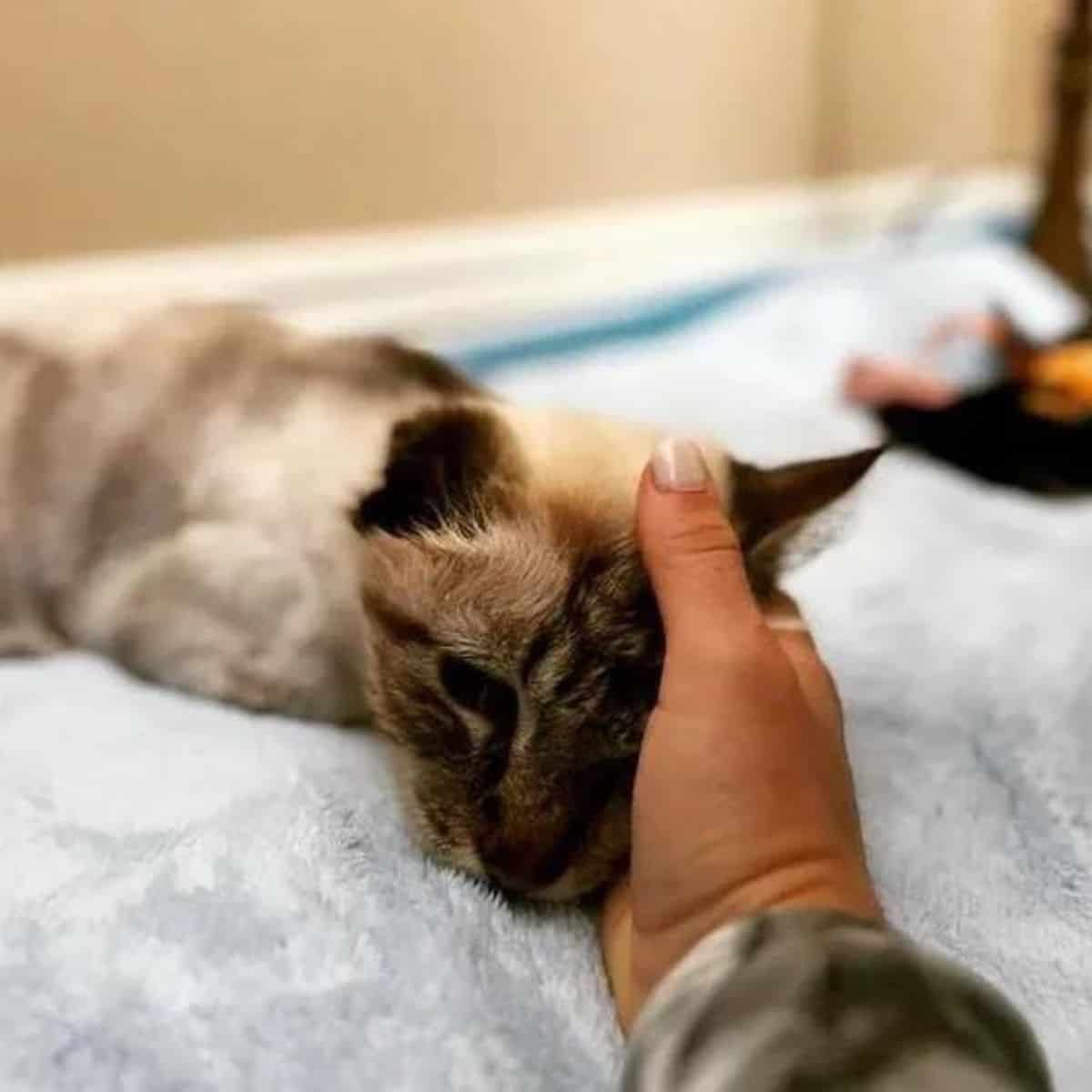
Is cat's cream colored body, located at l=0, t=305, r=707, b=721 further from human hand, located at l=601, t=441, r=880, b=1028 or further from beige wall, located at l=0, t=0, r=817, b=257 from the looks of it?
beige wall, located at l=0, t=0, r=817, b=257

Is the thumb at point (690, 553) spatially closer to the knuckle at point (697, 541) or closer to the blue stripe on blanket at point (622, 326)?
the knuckle at point (697, 541)

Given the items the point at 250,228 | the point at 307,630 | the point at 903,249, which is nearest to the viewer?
the point at 307,630

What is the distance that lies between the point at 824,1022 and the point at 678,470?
353 millimetres

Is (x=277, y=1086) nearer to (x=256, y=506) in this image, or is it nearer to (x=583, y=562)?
(x=583, y=562)

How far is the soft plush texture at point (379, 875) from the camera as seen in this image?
0.79m

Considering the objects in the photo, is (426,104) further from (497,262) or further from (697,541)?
(697,541)

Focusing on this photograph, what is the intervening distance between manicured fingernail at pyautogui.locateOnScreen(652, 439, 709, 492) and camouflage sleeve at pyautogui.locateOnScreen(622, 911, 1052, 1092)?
0.91ft

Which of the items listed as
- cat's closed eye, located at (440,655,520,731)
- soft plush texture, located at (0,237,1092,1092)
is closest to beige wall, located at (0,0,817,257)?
soft plush texture, located at (0,237,1092,1092)

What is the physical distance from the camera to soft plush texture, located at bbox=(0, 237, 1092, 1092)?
2.58 ft

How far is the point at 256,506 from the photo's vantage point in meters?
1.22

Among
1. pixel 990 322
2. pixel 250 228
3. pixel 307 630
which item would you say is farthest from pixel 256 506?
pixel 990 322

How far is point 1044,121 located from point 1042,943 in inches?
86.0

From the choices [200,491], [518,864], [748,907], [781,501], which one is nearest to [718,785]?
[748,907]

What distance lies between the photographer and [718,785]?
0.77 meters
